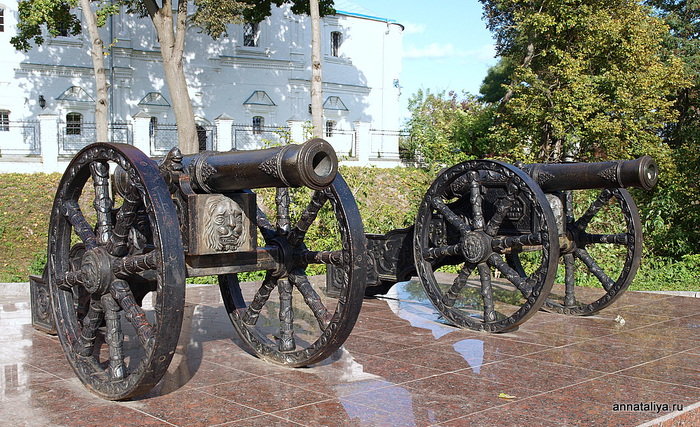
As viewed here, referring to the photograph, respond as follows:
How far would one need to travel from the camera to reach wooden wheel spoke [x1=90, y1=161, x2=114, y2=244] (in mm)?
4883

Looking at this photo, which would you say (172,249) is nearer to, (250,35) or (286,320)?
(286,320)

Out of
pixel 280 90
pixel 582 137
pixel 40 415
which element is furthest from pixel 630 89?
pixel 40 415

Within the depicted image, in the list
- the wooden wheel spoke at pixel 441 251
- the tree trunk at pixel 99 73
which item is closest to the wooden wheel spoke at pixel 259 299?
the wooden wheel spoke at pixel 441 251

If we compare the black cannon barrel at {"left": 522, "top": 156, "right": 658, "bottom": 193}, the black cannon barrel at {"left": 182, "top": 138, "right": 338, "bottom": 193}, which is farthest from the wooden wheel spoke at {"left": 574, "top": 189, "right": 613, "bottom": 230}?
the black cannon barrel at {"left": 182, "top": 138, "right": 338, "bottom": 193}

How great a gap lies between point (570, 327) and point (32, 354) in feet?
14.4

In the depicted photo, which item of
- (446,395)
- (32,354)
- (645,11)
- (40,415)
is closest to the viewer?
(40,415)

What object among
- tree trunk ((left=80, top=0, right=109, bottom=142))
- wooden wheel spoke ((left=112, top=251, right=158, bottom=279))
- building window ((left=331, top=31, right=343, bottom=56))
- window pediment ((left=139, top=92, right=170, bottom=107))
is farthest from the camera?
building window ((left=331, top=31, right=343, bottom=56))

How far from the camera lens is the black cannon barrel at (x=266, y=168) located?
4.39 meters

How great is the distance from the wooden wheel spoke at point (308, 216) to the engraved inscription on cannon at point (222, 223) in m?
0.45

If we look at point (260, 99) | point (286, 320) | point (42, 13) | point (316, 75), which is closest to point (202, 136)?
point (260, 99)

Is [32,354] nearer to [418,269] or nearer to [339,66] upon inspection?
[418,269]

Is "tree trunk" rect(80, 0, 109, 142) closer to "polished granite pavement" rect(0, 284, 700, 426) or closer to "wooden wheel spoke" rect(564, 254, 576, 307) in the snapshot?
"polished granite pavement" rect(0, 284, 700, 426)

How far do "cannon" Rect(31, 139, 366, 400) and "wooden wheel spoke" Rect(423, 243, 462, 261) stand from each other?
5.93 feet

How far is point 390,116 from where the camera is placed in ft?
124
